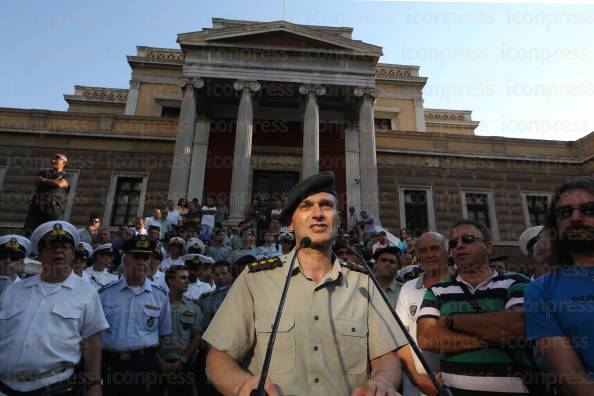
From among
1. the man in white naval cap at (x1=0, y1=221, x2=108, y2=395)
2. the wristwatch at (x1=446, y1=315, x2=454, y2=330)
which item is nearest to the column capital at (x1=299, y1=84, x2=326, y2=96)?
the man in white naval cap at (x1=0, y1=221, x2=108, y2=395)

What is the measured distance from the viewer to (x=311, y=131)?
17.3 meters

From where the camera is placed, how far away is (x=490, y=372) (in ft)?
8.39

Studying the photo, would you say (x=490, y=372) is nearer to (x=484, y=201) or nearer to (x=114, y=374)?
(x=114, y=374)

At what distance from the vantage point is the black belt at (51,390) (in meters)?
2.79

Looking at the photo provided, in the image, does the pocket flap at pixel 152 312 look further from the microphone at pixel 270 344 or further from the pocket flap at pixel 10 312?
the microphone at pixel 270 344

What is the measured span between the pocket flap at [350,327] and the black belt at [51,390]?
7.33 feet

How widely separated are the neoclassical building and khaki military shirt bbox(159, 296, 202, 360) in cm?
1117

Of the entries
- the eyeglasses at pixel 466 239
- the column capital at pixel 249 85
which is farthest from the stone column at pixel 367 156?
the eyeglasses at pixel 466 239

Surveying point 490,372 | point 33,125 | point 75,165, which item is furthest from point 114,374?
point 33,125

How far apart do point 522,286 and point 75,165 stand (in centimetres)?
2054

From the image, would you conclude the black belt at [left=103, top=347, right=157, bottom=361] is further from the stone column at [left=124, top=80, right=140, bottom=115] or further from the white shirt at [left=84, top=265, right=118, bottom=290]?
the stone column at [left=124, top=80, right=140, bottom=115]

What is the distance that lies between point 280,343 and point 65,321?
206cm

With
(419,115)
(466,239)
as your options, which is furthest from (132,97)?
(466,239)

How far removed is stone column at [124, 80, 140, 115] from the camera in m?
24.5
